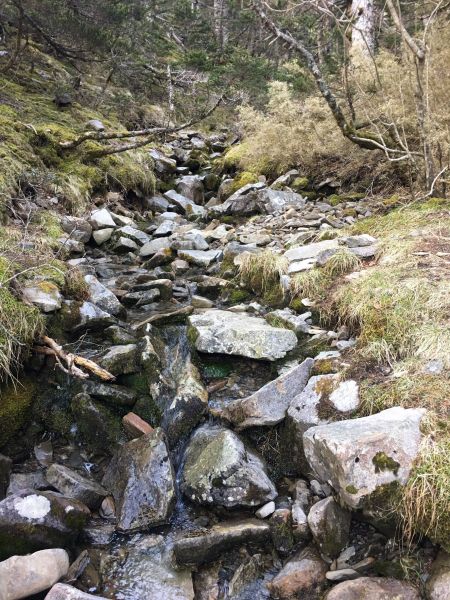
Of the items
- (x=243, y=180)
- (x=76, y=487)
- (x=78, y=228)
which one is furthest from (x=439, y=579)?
(x=243, y=180)

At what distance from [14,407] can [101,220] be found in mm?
4708

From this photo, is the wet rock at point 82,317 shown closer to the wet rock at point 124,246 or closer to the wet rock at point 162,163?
the wet rock at point 124,246

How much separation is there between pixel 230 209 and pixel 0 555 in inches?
280

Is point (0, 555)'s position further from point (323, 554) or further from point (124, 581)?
point (323, 554)

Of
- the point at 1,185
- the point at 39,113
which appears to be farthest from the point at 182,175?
the point at 1,185

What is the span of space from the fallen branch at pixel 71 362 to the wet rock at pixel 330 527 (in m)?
1.94

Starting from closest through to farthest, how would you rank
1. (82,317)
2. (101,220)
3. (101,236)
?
(82,317) < (101,236) < (101,220)

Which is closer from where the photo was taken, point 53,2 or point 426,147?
point 426,147

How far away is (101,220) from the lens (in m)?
7.70

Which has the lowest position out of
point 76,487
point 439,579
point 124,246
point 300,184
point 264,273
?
point 76,487

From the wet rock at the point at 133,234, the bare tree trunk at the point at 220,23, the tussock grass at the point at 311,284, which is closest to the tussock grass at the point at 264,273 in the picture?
the tussock grass at the point at 311,284

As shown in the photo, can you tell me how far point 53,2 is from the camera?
10.5 meters

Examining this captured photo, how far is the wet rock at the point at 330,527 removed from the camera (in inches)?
101

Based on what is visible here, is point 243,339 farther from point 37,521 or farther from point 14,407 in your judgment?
point 37,521
